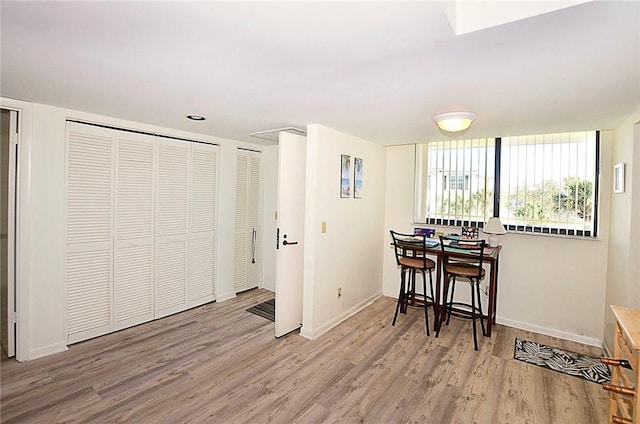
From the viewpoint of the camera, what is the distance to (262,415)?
2.20 m

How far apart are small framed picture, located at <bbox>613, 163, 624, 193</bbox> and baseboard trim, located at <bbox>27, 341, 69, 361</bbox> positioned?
5258mm

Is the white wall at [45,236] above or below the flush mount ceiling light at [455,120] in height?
below

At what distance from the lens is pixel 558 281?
356 cm

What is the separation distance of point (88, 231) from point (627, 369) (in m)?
4.15

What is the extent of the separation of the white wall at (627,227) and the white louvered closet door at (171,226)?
4405 millimetres

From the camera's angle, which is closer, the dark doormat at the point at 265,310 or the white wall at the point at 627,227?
the white wall at the point at 627,227

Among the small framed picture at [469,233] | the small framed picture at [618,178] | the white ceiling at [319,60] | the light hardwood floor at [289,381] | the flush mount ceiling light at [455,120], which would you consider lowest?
the light hardwood floor at [289,381]

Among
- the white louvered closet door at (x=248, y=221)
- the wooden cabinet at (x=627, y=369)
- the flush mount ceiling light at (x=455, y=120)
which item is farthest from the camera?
the white louvered closet door at (x=248, y=221)

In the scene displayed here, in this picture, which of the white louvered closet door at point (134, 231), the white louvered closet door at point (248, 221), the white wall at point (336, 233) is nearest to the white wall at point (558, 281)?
the white wall at point (336, 233)

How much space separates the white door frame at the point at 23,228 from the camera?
8.82 ft

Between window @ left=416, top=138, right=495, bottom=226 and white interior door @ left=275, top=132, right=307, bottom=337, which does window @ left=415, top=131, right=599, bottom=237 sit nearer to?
window @ left=416, top=138, right=495, bottom=226

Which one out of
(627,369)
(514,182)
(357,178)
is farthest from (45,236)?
(514,182)

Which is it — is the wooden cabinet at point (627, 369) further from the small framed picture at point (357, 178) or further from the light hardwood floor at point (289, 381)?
the small framed picture at point (357, 178)

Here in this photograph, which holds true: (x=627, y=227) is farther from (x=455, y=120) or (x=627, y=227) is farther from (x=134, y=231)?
(x=134, y=231)
